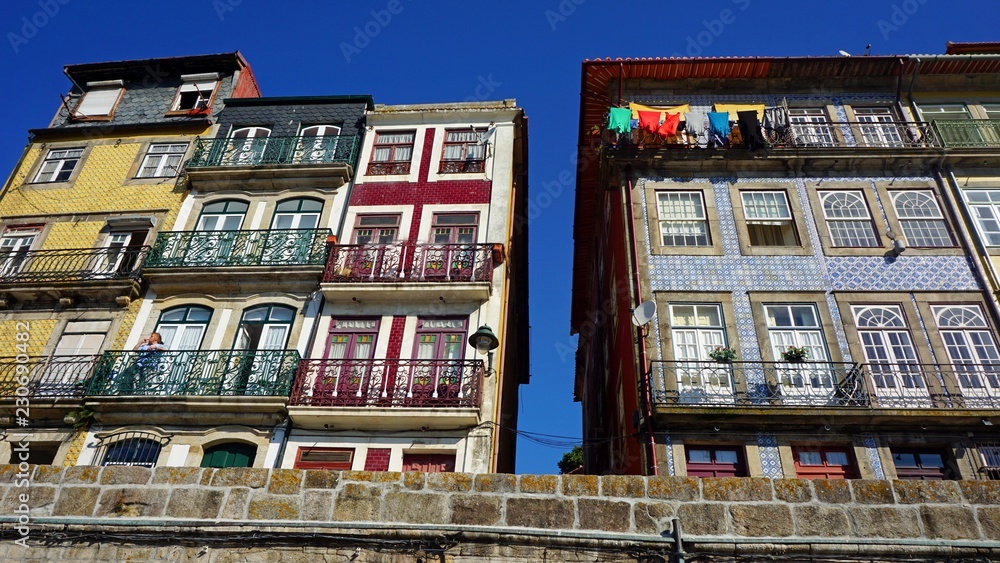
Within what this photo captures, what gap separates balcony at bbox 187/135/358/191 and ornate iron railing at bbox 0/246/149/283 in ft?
8.84

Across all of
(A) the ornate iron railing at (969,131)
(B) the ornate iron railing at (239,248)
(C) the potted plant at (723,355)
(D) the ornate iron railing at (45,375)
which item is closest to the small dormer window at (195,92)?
(B) the ornate iron railing at (239,248)

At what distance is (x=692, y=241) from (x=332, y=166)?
9.31 meters

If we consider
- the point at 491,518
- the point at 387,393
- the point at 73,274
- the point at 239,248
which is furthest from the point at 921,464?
the point at 73,274

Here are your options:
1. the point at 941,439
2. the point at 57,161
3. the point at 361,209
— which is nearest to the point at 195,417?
the point at 361,209

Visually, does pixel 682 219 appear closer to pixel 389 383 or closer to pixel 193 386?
pixel 389 383

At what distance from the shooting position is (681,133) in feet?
55.9

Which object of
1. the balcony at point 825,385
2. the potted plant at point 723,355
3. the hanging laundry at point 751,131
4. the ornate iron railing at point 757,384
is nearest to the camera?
the balcony at point 825,385

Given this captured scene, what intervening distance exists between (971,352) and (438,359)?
1064 centimetres

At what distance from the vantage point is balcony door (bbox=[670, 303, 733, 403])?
13.3 meters

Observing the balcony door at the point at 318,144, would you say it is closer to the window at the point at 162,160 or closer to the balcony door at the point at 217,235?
the balcony door at the point at 217,235

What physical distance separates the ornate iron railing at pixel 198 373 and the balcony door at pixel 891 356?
1174 centimetres

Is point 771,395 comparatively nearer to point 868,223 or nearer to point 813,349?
point 813,349

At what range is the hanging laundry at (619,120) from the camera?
1716cm

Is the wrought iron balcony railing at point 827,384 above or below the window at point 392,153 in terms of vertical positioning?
below
